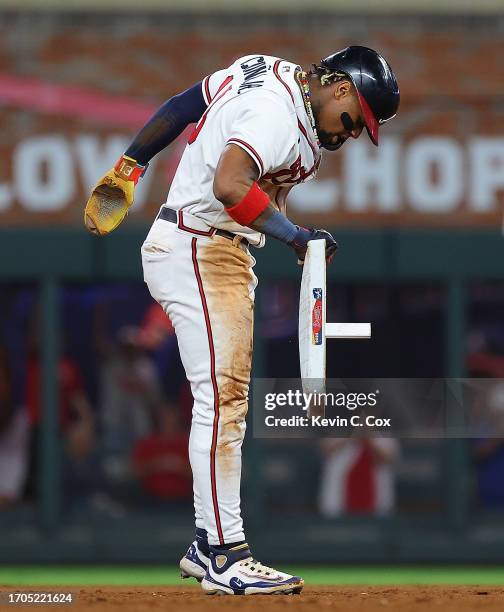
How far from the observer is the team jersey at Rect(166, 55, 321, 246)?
527 cm

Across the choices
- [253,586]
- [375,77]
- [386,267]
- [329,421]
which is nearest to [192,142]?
[375,77]

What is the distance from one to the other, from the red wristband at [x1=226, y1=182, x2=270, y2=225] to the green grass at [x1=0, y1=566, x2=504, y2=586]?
17.2ft

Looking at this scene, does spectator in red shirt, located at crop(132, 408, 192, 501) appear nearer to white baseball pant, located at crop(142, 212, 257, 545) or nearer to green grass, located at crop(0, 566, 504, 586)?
green grass, located at crop(0, 566, 504, 586)

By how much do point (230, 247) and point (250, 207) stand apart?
0.35 metres

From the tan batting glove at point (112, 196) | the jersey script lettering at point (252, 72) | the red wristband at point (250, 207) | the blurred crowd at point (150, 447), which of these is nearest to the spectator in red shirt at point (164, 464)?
Answer: the blurred crowd at point (150, 447)

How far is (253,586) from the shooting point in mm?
5402

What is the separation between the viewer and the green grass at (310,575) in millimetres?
10312

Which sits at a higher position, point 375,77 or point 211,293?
point 375,77

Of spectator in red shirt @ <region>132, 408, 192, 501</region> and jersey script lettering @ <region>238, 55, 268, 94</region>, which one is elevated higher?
jersey script lettering @ <region>238, 55, 268, 94</region>

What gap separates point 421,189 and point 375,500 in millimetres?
2424

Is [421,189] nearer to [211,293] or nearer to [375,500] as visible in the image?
[375,500]

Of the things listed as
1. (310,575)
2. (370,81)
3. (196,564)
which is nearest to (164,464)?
(310,575)

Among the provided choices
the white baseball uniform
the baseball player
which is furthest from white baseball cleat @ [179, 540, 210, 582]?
the white baseball uniform

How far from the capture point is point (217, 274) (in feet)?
18.1
